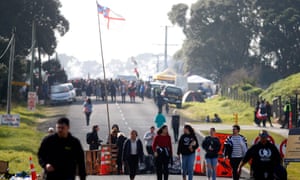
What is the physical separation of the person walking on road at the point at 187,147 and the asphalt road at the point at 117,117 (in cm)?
1529

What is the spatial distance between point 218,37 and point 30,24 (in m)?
37.7

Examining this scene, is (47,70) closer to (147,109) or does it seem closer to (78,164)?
(147,109)

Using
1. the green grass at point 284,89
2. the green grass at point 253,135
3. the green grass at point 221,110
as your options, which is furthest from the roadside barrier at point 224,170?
the green grass at point 284,89

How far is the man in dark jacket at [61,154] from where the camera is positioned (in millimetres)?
13117

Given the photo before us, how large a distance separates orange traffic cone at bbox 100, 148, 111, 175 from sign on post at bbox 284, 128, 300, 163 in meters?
6.05

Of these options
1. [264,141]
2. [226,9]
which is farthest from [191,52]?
[264,141]

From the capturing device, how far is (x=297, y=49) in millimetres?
98750

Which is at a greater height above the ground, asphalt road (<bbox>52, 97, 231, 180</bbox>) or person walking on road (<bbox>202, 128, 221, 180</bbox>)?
person walking on road (<bbox>202, 128, 221, 180</bbox>)

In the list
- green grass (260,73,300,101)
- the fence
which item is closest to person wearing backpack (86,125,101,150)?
green grass (260,73,300,101)

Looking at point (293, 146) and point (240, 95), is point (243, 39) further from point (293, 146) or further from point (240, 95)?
point (293, 146)

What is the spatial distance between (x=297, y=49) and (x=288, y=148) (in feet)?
250

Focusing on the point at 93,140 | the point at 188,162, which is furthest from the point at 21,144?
the point at 188,162

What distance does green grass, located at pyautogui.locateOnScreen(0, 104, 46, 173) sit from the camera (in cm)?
2896

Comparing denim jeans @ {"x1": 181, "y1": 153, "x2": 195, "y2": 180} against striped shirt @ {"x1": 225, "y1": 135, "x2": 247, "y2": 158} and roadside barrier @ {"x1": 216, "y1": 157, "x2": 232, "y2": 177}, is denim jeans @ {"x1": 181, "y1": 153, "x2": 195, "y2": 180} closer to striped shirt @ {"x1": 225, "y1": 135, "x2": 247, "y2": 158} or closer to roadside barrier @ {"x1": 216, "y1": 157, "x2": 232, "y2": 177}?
striped shirt @ {"x1": 225, "y1": 135, "x2": 247, "y2": 158}
